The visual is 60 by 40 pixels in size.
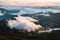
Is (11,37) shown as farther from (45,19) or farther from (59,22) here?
(59,22)

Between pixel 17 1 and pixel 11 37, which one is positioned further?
pixel 17 1

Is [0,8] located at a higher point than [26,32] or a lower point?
higher

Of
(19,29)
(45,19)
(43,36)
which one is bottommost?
(43,36)

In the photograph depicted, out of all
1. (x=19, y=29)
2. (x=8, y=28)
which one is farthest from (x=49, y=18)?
(x=8, y=28)

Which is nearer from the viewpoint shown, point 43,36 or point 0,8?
point 43,36

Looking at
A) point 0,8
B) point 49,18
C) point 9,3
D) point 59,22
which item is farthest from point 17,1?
point 59,22

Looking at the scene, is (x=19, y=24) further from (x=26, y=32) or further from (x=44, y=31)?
(x=44, y=31)
